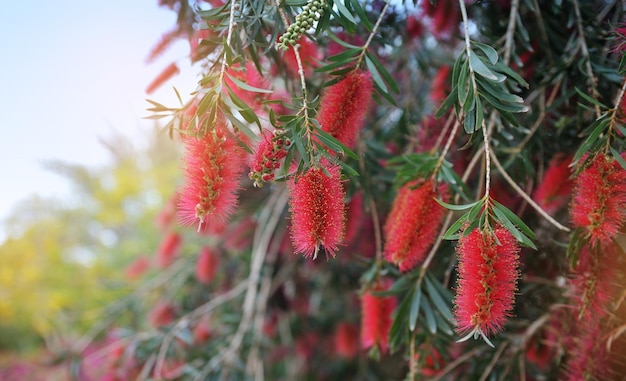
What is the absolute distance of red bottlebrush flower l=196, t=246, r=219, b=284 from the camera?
2.20m

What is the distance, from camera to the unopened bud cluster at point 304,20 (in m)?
0.80

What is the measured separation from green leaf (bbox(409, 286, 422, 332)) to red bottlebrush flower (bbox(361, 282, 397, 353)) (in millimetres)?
87

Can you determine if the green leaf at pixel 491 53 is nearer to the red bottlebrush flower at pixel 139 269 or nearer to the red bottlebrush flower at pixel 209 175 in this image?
the red bottlebrush flower at pixel 209 175

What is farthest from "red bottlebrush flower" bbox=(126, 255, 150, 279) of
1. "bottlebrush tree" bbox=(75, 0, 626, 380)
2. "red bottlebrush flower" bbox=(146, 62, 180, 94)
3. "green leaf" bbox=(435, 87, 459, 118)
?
"green leaf" bbox=(435, 87, 459, 118)

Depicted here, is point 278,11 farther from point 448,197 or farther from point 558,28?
point 558,28

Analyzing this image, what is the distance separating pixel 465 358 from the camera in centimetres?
130

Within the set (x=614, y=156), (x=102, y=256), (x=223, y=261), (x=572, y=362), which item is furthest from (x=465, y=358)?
(x=102, y=256)

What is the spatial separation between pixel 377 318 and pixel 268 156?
23.9 inches

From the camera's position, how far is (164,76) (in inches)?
47.7

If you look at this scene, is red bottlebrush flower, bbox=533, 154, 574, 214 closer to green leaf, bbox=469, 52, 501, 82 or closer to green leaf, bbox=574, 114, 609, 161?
green leaf, bbox=574, 114, 609, 161

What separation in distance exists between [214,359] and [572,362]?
1.18m

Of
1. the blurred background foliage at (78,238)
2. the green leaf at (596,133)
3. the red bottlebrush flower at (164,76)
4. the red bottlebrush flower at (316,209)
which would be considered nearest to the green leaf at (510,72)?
the green leaf at (596,133)

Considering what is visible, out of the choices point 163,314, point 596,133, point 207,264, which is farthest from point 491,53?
point 163,314

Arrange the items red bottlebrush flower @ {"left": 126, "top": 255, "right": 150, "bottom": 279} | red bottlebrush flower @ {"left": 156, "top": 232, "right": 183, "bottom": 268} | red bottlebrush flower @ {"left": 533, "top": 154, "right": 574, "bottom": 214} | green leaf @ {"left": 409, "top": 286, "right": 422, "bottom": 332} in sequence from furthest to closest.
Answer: red bottlebrush flower @ {"left": 126, "top": 255, "right": 150, "bottom": 279} < red bottlebrush flower @ {"left": 156, "top": 232, "right": 183, "bottom": 268} < red bottlebrush flower @ {"left": 533, "top": 154, "right": 574, "bottom": 214} < green leaf @ {"left": 409, "top": 286, "right": 422, "bottom": 332}
